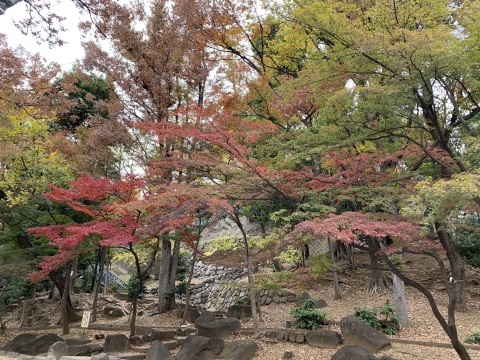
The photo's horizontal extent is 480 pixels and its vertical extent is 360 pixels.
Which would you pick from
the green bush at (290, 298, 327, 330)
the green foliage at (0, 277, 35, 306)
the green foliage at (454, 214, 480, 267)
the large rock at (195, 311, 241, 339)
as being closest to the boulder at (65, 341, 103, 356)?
the large rock at (195, 311, 241, 339)

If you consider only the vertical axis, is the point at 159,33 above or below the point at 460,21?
above

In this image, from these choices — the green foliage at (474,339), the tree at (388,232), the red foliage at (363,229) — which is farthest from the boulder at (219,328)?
the green foliage at (474,339)

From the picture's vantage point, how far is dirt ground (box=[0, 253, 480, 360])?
267 inches

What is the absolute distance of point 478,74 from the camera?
17.1 feet

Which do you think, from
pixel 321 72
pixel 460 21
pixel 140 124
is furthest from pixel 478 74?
pixel 140 124

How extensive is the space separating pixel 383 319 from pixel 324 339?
2166 mm

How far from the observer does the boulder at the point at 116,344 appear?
7.52 metres

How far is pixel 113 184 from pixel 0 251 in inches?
209

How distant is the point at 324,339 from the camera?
282 inches

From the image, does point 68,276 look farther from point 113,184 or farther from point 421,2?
point 421,2

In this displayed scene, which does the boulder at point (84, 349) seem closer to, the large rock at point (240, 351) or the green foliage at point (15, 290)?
the large rock at point (240, 351)

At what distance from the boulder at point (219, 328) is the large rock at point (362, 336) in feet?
8.76

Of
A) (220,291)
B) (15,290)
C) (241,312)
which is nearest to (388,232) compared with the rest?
(241,312)

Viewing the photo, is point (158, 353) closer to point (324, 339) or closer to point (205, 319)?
point (205, 319)
